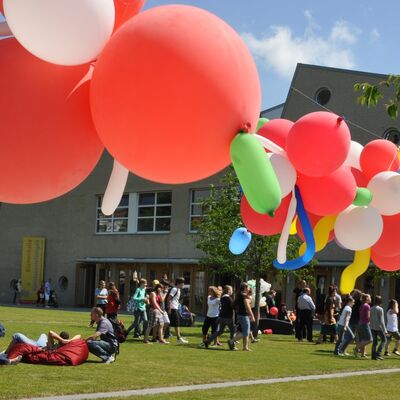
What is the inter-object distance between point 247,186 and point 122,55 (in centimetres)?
78

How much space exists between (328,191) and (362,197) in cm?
41

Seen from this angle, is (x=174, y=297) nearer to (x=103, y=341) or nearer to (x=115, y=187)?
(x=103, y=341)

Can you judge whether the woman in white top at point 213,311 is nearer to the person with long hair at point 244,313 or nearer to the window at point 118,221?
the person with long hair at point 244,313

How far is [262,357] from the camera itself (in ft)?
50.9

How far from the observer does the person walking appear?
20.6 meters

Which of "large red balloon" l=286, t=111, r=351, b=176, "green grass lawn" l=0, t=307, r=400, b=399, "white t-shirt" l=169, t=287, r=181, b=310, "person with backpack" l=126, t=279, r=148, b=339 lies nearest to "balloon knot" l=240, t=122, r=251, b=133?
"large red balloon" l=286, t=111, r=351, b=176

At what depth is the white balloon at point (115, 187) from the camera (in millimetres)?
3537

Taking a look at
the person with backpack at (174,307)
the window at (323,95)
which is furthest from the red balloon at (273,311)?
the window at (323,95)

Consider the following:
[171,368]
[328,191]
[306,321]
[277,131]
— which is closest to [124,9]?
[277,131]

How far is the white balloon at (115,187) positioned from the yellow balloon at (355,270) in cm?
248

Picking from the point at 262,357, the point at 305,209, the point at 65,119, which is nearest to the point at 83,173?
the point at 65,119

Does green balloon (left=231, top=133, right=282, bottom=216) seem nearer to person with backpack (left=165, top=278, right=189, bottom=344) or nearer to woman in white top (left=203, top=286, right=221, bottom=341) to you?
woman in white top (left=203, top=286, right=221, bottom=341)

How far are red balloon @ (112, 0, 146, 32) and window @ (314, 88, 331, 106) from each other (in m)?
27.4

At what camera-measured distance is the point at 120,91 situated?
296cm
